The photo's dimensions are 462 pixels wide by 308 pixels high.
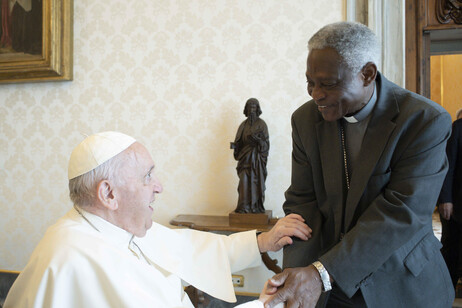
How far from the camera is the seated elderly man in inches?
61.1

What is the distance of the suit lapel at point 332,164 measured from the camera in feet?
5.65

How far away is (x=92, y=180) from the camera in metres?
1.74

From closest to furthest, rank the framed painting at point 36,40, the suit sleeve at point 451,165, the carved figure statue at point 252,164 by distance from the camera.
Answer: the carved figure statue at point 252,164 < the suit sleeve at point 451,165 < the framed painting at point 36,40

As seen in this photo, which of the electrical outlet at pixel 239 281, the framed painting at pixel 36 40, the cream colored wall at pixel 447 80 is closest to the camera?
the electrical outlet at pixel 239 281

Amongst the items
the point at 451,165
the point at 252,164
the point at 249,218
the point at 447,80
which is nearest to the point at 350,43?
the point at 252,164

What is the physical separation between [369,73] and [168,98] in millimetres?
2630

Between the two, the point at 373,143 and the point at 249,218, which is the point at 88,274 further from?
the point at 249,218

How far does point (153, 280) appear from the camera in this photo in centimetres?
167

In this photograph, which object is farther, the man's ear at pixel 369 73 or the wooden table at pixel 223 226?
the wooden table at pixel 223 226

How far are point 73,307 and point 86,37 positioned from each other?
320cm

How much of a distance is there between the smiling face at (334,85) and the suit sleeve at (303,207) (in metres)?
0.30

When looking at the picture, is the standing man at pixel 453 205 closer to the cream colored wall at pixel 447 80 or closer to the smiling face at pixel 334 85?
the smiling face at pixel 334 85

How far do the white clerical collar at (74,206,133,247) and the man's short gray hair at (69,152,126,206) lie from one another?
0.05 metres

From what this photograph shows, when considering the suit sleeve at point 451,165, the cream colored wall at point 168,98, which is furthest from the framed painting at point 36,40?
the suit sleeve at point 451,165
